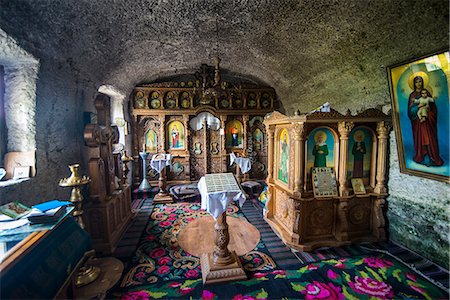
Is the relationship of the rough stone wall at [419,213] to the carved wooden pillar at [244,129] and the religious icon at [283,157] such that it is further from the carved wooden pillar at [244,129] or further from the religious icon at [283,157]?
the carved wooden pillar at [244,129]

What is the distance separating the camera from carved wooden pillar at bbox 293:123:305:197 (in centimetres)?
332

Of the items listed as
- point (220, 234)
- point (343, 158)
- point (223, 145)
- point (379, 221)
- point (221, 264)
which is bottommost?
point (221, 264)

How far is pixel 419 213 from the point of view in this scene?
305 cm

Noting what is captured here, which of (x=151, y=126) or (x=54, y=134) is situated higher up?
(x=151, y=126)

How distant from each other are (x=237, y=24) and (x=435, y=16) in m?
2.77

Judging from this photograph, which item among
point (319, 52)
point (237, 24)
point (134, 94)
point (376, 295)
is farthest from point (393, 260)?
point (134, 94)

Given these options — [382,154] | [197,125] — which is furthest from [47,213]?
[197,125]

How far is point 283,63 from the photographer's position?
5.13m

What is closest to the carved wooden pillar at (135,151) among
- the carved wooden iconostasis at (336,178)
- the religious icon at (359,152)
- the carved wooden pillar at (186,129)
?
the carved wooden pillar at (186,129)

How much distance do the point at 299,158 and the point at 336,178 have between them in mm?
812

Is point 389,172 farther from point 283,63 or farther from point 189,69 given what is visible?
point 189,69

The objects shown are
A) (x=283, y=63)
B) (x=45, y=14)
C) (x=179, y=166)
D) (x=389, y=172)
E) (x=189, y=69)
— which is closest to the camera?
(x=45, y=14)

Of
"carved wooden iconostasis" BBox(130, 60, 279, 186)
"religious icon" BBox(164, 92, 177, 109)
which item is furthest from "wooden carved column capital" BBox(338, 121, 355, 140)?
"religious icon" BBox(164, 92, 177, 109)

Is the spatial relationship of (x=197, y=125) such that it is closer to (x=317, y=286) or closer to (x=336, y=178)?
(x=336, y=178)
